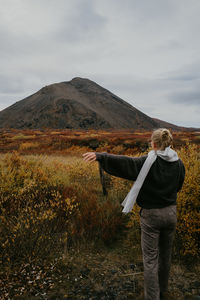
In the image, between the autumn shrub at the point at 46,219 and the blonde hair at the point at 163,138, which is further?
the autumn shrub at the point at 46,219

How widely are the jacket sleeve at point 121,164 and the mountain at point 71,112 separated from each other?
97762 mm

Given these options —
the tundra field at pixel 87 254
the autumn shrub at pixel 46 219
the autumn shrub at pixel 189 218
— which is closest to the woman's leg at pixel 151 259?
the tundra field at pixel 87 254

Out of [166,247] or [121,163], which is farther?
[166,247]

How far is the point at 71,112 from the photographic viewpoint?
108875 mm

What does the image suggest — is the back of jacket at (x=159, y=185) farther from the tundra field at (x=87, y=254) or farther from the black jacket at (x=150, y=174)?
the tundra field at (x=87, y=254)

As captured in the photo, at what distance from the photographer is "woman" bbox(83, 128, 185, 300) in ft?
7.25

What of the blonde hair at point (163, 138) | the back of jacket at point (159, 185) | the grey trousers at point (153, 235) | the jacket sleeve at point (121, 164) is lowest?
the grey trousers at point (153, 235)

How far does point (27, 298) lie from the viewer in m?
2.53

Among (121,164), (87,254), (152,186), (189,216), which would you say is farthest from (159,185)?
(87,254)

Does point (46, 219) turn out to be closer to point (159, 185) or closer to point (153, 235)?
point (153, 235)

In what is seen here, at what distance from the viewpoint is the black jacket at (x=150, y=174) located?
221 centimetres

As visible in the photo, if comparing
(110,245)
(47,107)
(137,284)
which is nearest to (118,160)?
(137,284)

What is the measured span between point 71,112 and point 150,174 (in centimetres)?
10971

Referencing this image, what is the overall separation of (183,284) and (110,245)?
146 centimetres
